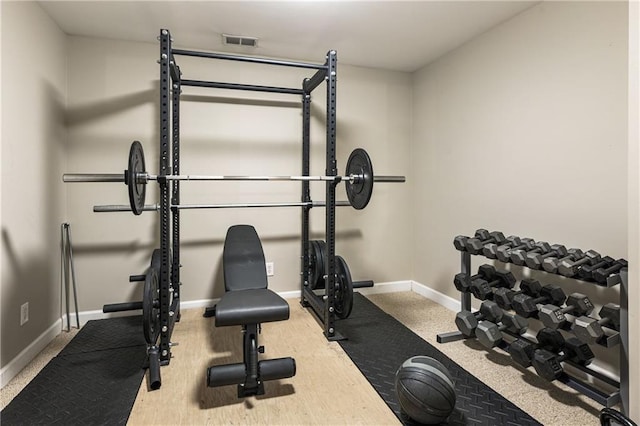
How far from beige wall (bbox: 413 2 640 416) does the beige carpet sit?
36 cm

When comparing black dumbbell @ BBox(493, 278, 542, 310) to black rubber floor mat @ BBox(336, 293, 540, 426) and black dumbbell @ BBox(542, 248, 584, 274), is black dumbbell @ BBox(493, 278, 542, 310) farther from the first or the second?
black rubber floor mat @ BBox(336, 293, 540, 426)

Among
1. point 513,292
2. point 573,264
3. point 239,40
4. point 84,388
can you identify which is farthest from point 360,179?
point 84,388

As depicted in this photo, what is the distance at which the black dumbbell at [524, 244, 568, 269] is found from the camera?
1.93 m

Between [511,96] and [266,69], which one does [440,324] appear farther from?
[266,69]

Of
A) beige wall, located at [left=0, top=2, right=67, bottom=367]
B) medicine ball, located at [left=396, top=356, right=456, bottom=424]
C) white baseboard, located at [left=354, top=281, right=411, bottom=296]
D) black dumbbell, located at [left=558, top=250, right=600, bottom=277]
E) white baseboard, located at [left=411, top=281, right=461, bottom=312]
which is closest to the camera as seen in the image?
medicine ball, located at [left=396, top=356, right=456, bottom=424]

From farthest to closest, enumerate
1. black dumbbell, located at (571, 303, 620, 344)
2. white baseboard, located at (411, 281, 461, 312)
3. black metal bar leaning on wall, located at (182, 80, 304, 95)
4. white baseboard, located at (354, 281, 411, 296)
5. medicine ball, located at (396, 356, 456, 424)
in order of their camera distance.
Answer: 1. white baseboard, located at (354, 281, 411, 296)
2. white baseboard, located at (411, 281, 461, 312)
3. black metal bar leaning on wall, located at (182, 80, 304, 95)
4. black dumbbell, located at (571, 303, 620, 344)
5. medicine ball, located at (396, 356, 456, 424)

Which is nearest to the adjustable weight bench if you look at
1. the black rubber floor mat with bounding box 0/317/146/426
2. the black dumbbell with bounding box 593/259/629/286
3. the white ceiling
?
the black rubber floor mat with bounding box 0/317/146/426

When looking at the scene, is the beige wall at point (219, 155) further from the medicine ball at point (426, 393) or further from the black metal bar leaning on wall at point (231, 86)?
the medicine ball at point (426, 393)

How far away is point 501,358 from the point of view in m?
2.23

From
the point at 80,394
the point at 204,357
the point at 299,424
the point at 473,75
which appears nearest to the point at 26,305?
the point at 80,394

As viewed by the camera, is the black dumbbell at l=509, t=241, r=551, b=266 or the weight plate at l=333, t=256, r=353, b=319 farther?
the weight plate at l=333, t=256, r=353, b=319

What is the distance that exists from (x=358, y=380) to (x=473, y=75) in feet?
8.25

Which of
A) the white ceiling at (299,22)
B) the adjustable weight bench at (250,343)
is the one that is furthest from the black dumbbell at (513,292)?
the white ceiling at (299,22)

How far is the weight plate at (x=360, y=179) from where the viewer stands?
2.29 meters
